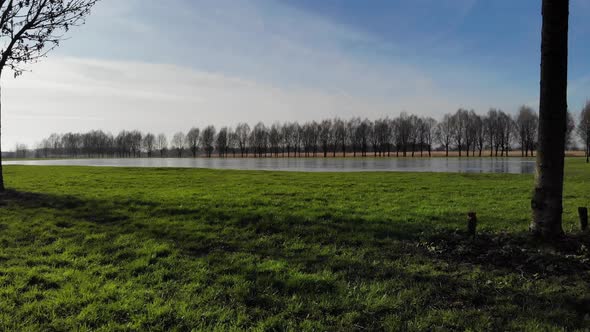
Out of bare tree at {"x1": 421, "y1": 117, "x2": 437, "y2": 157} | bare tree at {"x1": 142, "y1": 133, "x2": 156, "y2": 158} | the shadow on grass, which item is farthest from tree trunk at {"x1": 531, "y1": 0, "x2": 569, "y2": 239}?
bare tree at {"x1": 142, "y1": 133, "x2": 156, "y2": 158}

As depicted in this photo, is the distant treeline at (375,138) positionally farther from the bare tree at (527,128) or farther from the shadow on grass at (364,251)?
the shadow on grass at (364,251)

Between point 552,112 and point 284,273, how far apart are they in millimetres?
4893

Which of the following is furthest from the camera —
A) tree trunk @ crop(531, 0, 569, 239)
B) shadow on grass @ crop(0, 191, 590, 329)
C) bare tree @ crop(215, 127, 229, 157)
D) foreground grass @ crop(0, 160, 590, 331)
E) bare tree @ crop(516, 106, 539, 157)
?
bare tree @ crop(215, 127, 229, 157)

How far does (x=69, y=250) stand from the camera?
20.0ft

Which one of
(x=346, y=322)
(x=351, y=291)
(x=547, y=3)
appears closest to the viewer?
(x=346, y=322)

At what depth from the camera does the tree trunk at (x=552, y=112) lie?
18.5ft

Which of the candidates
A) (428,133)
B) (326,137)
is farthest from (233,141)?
(428,133)

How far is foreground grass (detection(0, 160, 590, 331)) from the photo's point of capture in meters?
3.70

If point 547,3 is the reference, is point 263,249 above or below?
below

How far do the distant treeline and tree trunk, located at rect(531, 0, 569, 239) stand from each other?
89759mm

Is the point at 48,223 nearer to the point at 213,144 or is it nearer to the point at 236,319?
the point at 236,319

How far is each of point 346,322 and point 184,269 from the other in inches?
103

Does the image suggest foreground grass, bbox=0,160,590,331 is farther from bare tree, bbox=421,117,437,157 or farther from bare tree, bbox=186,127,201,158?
bare tree, bbox=186,127,201,158

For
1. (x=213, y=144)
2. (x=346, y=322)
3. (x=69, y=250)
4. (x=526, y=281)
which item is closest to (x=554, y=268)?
(x=526, y=281)
